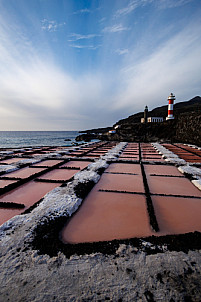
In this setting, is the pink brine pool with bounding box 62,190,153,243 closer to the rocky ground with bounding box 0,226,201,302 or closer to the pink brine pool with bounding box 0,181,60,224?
the rocky ground with bounding box 0,226,201,302

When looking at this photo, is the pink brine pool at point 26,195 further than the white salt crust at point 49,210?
Yes

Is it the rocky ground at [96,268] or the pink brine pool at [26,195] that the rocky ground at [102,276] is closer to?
the rocky ground at [96,268]

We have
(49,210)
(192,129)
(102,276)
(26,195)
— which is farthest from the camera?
(192,129)

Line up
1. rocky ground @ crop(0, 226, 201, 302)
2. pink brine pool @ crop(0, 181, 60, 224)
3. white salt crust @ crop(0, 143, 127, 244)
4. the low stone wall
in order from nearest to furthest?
rocky ground @ crop(0, 226, 201, 302)
white salt crust @ crop(0, 143, 127, 244)
pink brine pool @ crop(0, 181, 60, 224)
the low stone wall

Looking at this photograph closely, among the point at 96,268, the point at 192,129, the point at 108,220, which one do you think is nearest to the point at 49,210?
the point at 108,220

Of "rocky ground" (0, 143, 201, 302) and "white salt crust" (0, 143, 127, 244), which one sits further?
"white salt crust" (0, 143, 127, 244)

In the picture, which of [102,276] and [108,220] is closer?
[102,276]

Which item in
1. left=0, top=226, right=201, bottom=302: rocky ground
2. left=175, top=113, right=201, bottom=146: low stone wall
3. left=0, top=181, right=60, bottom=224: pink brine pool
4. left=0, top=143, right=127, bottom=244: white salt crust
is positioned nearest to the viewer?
left=0, top=226, right=201, bottom=302: rocky ground

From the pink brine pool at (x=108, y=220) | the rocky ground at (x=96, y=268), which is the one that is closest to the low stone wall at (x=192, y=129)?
the pink brine pool at (x=108, y=220)

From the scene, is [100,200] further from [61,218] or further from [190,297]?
[190,297]

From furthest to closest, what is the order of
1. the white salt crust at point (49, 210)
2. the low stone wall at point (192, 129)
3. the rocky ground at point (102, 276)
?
the low stone wall at point (192, 129) < the white salt crust at point (49, 210) < the rocky ground at point (102, 276)

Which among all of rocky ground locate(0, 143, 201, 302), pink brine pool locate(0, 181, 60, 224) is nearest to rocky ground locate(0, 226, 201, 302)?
rocky ground locate(0, 143, 201, 302)

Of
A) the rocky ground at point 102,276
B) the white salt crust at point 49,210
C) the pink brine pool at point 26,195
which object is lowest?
the pink brine pool at point 26,195

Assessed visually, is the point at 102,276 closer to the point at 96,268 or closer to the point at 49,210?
the point at 96,268
